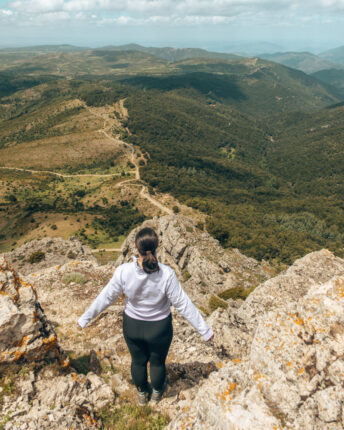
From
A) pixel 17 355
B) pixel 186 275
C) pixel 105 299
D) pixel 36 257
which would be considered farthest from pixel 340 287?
pixel 186 275

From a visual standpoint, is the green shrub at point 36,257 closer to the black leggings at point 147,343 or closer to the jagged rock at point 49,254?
the jagged rock at point 49,254

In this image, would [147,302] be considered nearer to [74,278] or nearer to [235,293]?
[74,278]

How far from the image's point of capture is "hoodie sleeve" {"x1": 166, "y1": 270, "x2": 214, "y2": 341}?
5.72 meters

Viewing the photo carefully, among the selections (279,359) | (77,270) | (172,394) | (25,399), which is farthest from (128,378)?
(77,270)

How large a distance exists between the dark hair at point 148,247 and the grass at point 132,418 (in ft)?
13.9

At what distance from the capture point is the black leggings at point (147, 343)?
593 cm

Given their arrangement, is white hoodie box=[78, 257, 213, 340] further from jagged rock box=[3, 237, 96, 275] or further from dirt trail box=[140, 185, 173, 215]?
dirt trail box=[140, 185, 173, 215]

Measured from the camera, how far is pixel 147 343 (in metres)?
6.09

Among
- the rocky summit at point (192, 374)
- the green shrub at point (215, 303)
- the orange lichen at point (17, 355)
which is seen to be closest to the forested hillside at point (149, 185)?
the green shrub at point (215, 303)

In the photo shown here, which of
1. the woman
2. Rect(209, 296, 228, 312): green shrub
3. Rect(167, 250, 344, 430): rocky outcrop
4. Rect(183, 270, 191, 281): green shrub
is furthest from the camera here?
Rect(183, 270, 191, 281): green shrub

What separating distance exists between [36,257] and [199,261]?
21370 millimetres

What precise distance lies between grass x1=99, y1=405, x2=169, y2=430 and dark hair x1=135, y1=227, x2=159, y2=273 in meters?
4.23

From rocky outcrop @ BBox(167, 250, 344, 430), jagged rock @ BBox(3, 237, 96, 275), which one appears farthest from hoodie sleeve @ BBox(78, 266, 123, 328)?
jagged rock @ BBox(3, 237, 96, 275)

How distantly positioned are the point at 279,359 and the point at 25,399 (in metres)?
5.85
